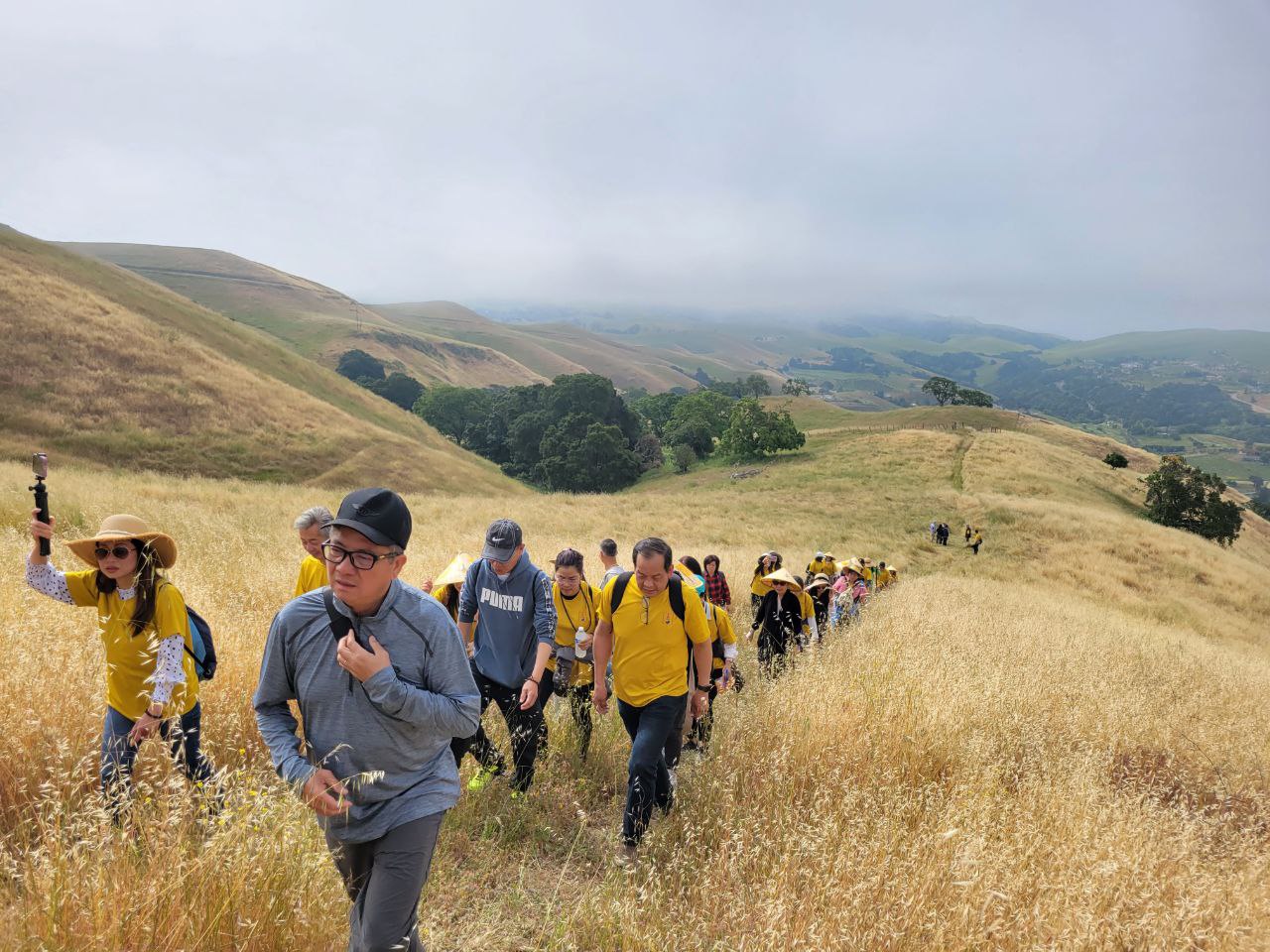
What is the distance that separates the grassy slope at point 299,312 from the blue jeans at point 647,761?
104066mm

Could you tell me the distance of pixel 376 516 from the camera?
217cm

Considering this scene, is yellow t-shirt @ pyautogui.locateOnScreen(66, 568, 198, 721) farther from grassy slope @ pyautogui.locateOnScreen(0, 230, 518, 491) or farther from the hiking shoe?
Result: grassy slope @ pyautogui.locateOnScreen(0, 230, 518, 491)

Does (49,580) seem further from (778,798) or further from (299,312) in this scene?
(299,312)

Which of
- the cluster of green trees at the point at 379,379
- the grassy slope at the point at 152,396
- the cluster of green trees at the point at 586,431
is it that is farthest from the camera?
the cluster of green trees at the point at 379,379

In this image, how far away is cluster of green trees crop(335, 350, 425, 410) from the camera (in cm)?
8362

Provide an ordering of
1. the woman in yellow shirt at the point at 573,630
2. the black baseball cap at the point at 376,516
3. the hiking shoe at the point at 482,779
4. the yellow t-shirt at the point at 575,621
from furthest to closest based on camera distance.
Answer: the yellow t-shirt at the point at 575,621
the woman in yellow shirt at the point at 573,630
the hiking shoe at the point at 482,779
the black baseball cap at the point at 376,516

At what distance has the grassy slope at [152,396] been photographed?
84.6 ft

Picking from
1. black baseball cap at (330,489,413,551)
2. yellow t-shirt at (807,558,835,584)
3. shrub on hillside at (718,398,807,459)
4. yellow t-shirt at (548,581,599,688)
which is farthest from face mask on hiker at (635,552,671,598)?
shrub on hillside at (718,398,807,459)

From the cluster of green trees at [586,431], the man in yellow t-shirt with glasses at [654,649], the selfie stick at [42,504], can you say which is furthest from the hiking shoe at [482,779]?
the cluster of green trees at [586,431]

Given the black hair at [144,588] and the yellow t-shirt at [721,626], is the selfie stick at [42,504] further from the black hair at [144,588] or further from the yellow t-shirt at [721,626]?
the yellow t-shirt at [721,626]

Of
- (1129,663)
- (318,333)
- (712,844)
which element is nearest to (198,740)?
(712,844)

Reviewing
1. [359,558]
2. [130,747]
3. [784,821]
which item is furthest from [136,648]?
[784,821]

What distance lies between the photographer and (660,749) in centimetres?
405

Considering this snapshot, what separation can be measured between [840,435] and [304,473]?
4930cm
